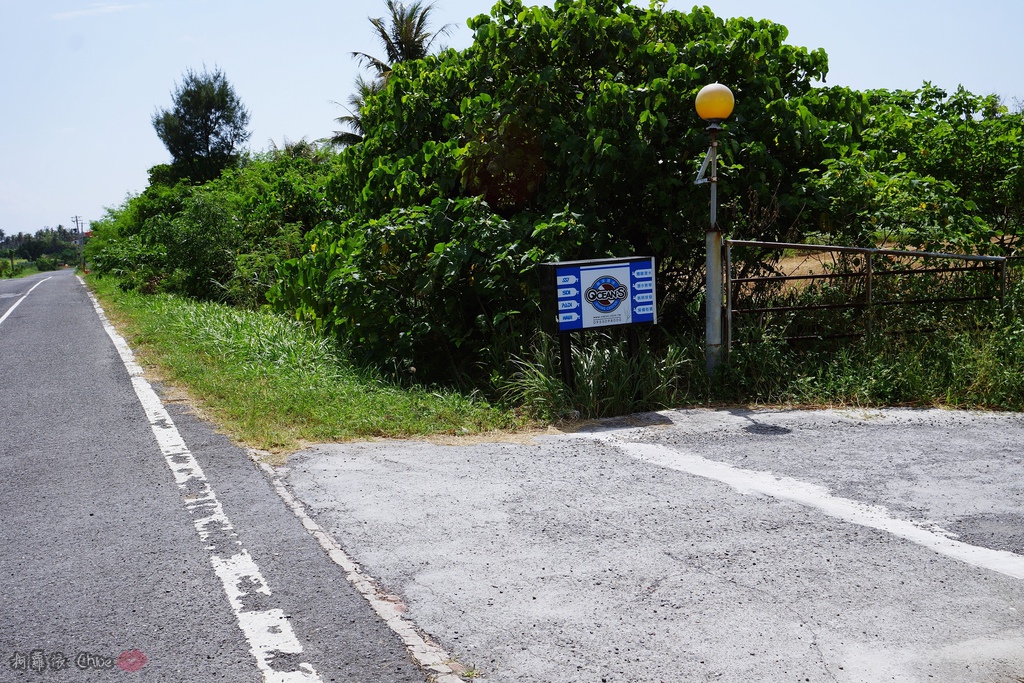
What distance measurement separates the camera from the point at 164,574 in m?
3.93

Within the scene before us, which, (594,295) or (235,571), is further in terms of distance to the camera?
(594,295)

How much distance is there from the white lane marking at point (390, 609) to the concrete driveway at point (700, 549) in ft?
0.15

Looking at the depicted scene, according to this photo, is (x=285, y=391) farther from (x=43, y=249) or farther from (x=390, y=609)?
(x=43, y=249)

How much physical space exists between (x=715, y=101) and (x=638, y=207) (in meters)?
2.12

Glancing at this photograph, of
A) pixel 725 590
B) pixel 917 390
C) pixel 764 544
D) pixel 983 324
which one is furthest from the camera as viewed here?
pixel 983 324

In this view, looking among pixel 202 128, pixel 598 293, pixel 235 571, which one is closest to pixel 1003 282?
pixel 598 293

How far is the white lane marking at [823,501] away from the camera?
13.4 ft

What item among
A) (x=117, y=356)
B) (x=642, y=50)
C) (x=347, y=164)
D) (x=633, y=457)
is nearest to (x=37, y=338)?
(x=117, y=356)

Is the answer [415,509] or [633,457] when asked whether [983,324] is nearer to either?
[633,457]

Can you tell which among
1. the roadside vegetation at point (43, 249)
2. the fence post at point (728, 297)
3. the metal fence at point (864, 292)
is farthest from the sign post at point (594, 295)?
the roadside vegetation at point (43, 249)

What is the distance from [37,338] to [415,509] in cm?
1258

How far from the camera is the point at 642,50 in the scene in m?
9.55

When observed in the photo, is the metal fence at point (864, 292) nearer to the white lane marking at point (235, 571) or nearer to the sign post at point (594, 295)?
the sign post at point (594, 295)

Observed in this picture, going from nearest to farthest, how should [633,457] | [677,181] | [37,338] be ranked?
[633,457] → [677,181] → [37,338]
